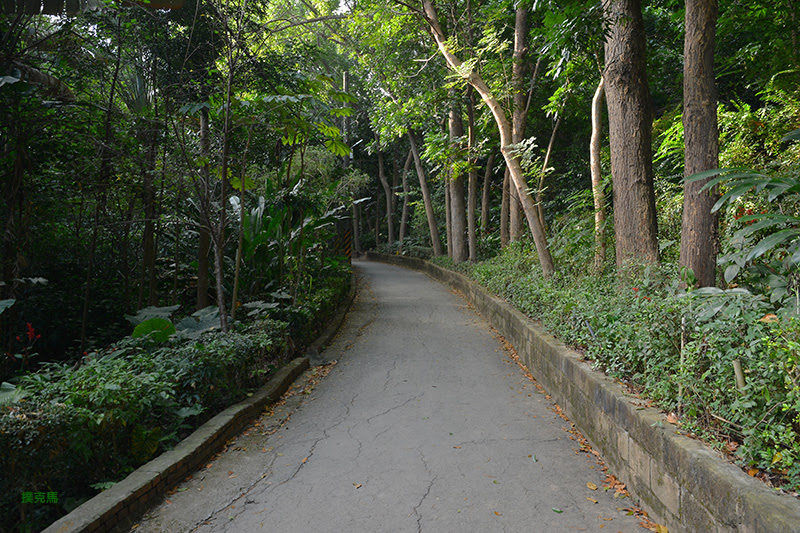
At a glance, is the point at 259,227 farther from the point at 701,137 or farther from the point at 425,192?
the point at 425,192

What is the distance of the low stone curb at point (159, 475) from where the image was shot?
9.84 ft

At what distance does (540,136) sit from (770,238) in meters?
16.2

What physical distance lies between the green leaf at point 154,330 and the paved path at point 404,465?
1441 mm

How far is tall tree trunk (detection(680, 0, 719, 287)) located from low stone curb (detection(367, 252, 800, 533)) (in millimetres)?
1559

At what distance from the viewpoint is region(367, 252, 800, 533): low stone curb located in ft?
7.86

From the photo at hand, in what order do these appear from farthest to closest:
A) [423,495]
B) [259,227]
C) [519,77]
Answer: [519,77], [259,227], [423,495]

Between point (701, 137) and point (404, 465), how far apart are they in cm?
417

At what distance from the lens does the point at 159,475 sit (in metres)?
3.62

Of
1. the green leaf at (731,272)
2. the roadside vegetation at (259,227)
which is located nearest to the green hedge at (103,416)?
the roadside vegetation at (259,227)

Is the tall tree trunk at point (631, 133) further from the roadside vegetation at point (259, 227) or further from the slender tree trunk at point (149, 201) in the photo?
the slender tree trunk at point (149, 201)

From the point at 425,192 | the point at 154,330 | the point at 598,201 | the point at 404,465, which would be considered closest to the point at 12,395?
the point at 154,330

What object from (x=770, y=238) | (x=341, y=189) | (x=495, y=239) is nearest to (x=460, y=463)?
(x=770, y=238)

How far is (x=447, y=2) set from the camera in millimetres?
13586

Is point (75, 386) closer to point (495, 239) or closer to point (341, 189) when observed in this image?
point (341, 189)
